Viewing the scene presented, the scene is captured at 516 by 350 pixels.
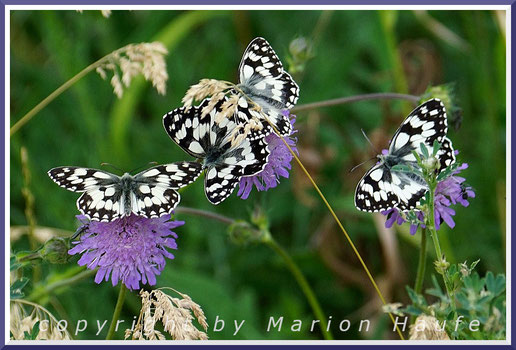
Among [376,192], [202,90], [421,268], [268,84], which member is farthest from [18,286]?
[421,268]

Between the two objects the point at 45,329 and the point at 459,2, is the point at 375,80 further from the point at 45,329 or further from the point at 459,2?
the point at 45,329

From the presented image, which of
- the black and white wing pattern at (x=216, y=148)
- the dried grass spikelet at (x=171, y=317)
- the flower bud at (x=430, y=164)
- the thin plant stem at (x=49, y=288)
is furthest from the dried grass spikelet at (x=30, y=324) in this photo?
the flower bud at (x=430, y=164)

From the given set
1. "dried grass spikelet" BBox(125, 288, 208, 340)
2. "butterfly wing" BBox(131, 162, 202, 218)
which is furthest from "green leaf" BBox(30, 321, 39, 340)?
"butterfly wing" BBox(131, 162, 202, 218)

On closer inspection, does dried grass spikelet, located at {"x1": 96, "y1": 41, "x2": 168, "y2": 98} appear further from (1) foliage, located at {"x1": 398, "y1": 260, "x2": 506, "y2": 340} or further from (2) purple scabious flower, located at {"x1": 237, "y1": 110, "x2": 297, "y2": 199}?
(1) foliage, located at {"x1": 398, "y1": 260, "x2": 506, "y2": 340}

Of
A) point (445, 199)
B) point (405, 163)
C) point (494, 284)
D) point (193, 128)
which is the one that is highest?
point (193, 128)

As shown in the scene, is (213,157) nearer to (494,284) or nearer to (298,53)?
(298,53)

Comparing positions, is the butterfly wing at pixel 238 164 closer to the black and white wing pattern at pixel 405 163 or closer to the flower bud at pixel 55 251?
the black and white wing pattern at pixel 405 163

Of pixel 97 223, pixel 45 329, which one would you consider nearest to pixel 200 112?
pixel 97 223

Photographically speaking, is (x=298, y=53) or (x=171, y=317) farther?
(x=298, y=53)
